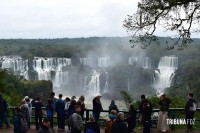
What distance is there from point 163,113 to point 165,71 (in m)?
71.9

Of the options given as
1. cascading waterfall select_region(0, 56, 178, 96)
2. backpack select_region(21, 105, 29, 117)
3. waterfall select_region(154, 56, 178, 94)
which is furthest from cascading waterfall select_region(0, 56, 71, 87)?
backpack select_region(21, 105, 29, 117)

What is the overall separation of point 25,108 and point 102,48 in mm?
A: 101798

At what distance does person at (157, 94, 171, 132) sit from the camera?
11706 mm

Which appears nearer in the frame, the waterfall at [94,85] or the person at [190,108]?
the person at [190,108]

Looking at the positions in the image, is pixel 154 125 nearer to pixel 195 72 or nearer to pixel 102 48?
pixel 195 72

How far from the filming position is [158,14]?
36.4ft

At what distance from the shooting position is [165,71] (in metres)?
82.6

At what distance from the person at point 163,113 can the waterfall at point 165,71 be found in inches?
2488

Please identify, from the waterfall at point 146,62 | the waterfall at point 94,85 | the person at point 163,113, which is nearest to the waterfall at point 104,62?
the waterfall at point 146,62

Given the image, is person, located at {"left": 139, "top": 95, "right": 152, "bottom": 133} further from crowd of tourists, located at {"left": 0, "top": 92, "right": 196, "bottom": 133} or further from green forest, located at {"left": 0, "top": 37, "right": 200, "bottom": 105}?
green forest, located at {"left": 0, "top": 37, "right": 200, "bottom": 105}

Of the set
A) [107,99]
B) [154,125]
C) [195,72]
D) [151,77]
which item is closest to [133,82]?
[151,77]

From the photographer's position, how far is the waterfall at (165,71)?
78.4 m

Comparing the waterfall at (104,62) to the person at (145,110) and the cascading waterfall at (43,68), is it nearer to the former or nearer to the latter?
the cascading waterfall at (43,68)

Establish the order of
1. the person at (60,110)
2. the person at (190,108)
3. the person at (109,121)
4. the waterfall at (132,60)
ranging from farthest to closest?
the waterfall at (132,60)
the person at (60,110)
the person at (190,108)
the person at (109,121)
